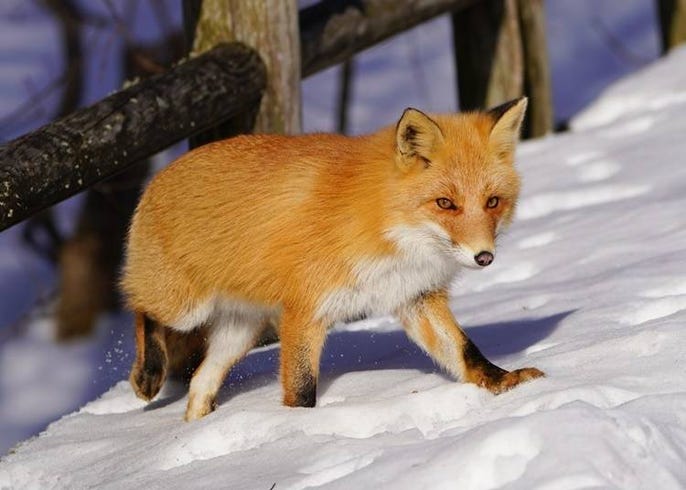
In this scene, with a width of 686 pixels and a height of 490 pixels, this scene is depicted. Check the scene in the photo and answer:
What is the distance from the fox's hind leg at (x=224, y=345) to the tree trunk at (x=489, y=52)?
127 inches

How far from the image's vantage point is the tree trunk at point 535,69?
7.15 metres

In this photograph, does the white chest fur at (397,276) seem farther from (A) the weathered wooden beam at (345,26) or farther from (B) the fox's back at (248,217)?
(A) the weathered wooden beam at (345,26)

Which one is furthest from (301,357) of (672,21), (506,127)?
(672,21)

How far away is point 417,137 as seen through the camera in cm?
351

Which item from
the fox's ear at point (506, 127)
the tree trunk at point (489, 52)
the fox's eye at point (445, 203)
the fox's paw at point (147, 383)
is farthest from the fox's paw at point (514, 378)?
the tree trunk at point (489, 52)

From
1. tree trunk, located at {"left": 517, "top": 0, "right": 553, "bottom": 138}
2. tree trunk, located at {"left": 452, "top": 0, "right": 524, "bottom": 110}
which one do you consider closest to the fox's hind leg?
tree trunk, located at {"left": 452, "top": 0, "right": 524, "bottom": 110}

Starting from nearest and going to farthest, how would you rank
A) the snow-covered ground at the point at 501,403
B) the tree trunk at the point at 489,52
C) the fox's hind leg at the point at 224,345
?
the snow-covered ground at the point at 501,403
the fox's hind leg at the point at 224,345
the tree trunk at the point at 489,52

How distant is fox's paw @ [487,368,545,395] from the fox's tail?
4.01ft

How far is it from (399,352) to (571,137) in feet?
9.08

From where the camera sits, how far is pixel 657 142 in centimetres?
609

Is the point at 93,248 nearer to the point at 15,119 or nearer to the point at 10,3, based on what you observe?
the point at 15,119

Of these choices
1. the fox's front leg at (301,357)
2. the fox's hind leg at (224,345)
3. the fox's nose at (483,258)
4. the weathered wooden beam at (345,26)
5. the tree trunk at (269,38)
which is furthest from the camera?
the weathered wooden beam at (345,26)

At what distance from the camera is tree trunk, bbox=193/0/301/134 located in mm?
4910

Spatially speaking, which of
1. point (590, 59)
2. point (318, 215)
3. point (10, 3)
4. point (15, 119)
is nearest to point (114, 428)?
point (318, 215)
